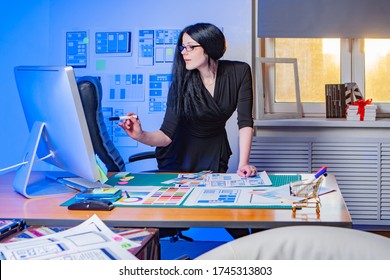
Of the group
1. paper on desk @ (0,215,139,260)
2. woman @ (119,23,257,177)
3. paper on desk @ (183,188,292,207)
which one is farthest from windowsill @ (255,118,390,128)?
paper on desk @ (0,215,139,260)

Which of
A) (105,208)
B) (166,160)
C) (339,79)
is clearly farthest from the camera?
(339,79)

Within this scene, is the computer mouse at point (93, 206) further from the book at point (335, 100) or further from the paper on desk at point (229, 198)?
the book at point (335, 100)

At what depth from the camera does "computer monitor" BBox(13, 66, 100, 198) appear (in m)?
1.59

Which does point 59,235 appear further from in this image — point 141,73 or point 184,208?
point 141,73

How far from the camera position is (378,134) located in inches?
143

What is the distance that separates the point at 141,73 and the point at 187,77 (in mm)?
1278

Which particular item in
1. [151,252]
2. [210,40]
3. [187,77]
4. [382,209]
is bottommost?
[382,209]

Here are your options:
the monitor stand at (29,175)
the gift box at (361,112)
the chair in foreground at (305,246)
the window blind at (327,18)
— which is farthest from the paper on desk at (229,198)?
the window blind at (327,18)

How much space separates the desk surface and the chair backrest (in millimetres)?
736

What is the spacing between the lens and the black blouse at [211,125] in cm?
250

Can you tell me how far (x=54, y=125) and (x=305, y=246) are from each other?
1.08 m

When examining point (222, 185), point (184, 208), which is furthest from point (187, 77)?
point (184, 208)

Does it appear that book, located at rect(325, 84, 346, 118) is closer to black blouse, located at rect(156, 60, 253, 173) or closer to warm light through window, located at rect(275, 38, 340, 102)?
warm light through window, located at rect(275, 38, 340, 102)

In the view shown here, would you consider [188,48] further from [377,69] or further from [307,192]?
[377,69]
